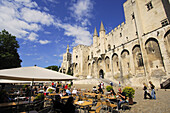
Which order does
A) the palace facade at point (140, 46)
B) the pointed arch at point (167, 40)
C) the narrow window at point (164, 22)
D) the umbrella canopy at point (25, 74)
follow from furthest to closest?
the narrow window at point (164, 22), the palace facade at point (140, 46), the pointed arch at point (167, 40), the umbrella canopy at point (25, 74)

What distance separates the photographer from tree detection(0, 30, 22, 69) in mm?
20078

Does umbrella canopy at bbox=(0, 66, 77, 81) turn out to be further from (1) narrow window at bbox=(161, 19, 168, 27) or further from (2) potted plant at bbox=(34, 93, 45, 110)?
(1) narrow window at bbox=(161, 19, 168, 27)

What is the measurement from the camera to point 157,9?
18141 millimetres

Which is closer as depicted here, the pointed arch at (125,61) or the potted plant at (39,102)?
the potted plant at (39,102)

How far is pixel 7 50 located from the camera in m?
21.8

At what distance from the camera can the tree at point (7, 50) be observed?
20078 millimetres

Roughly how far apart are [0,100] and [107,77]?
77.0 ft

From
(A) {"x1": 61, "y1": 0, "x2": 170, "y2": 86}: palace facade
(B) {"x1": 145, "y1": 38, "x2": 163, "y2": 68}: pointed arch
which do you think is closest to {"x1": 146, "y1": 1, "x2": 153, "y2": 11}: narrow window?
(A) {"x1": 61, "y1": 0, "x2": 170, "y2": 86}: palace facade

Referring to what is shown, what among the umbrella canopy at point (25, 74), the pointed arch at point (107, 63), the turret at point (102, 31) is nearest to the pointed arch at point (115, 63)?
the pointed arch at point (107, 63)

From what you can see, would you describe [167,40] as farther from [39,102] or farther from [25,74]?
[25,74]

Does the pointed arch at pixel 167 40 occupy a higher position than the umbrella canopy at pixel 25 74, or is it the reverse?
the pointed arch at pixel 167 40

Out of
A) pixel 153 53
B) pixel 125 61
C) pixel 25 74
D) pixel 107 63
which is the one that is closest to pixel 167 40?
pixel 153 53

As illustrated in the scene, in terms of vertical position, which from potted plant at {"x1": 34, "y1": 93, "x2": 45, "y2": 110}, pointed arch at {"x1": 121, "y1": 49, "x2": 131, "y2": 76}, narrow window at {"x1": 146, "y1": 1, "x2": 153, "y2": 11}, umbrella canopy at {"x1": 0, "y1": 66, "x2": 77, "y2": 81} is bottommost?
potted plant at {"x1": 34, "y1": 93, "x2": 45, "y2": 110}

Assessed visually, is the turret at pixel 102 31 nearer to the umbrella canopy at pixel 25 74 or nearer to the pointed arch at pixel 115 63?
the pointed arch at pixel 115 63
